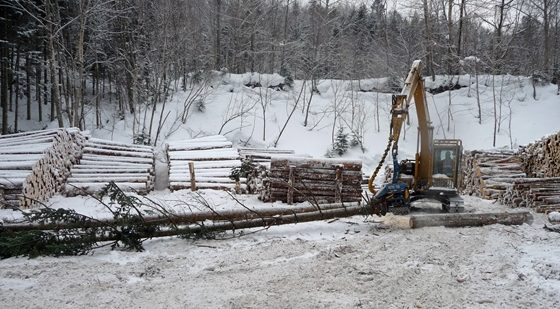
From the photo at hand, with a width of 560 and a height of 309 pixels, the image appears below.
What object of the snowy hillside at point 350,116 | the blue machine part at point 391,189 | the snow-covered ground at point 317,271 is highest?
the snowy hillside at point 350,116

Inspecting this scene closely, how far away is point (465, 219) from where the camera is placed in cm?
806

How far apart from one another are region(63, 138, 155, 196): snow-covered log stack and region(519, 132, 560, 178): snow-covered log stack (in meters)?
14.0

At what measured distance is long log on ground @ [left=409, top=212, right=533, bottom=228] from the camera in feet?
26.2

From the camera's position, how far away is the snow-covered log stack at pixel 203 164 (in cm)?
1324

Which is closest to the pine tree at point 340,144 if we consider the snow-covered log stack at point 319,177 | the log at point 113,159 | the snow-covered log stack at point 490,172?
the snow-covered log stack at point 490,172

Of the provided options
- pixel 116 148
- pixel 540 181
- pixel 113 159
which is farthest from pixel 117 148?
pixel 540 181

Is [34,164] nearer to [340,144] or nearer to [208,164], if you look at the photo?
[208,164]

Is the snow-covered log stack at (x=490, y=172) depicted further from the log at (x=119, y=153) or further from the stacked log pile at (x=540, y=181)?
the log at (x=119, y=153)

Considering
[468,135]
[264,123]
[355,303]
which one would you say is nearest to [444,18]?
[468,135]

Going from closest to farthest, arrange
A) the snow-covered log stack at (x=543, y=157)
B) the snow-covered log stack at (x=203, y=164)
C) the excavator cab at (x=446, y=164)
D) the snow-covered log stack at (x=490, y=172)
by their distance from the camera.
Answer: the excavator cab at (x=446, y=164)
the snow-covered log stack at (x=543, y=157)
the snow-covered log stack at (x=490, y=172)
the snow-covered log stack at (x=203, y=164)

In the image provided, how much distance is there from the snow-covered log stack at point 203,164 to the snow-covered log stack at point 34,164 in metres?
3.60

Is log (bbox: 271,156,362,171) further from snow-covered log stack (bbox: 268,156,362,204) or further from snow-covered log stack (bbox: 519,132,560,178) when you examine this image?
snow-covered log stack (bbox: 519,132,560,178)

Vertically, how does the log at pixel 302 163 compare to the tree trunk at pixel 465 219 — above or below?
above

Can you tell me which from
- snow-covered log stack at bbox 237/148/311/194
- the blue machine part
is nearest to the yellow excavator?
the blue machine part
